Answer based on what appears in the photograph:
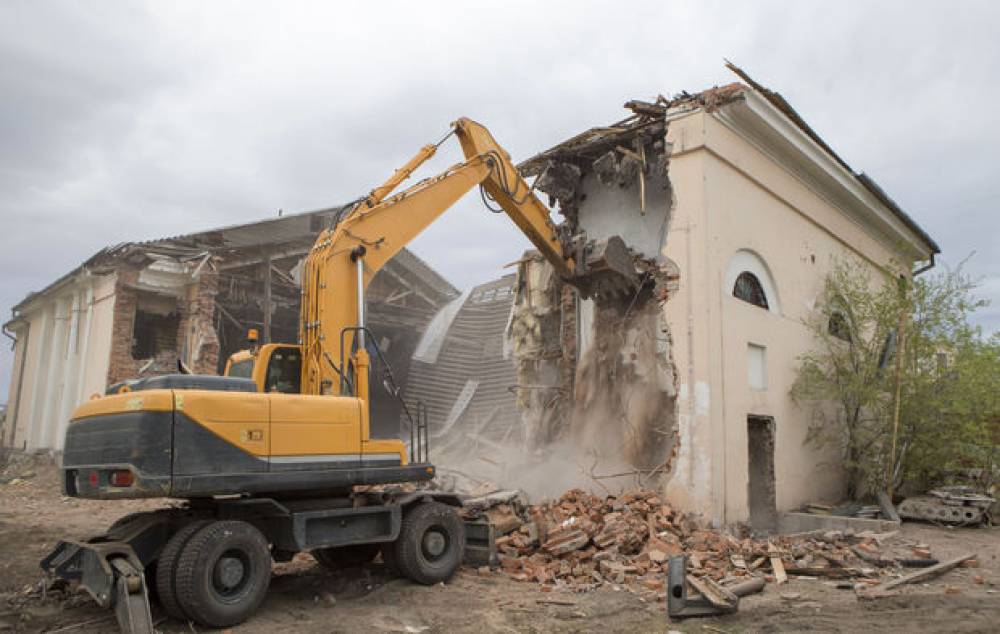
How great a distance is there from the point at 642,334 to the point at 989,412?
19.3 feet

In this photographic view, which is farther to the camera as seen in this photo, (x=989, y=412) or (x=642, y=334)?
(x=989, y=412)

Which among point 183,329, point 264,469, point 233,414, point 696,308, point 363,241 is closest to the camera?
point 233,414

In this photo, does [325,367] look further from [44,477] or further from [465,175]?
[44,477]

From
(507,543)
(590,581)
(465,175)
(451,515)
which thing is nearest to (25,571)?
(451,515)

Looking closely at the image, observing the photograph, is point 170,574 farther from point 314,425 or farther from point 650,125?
point 650,125

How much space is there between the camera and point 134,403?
5.89 m

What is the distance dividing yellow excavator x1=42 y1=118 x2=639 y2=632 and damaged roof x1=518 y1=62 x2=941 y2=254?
13.4 ft

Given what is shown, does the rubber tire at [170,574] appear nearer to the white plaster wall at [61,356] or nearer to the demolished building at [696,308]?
the demolished building at [696,308]

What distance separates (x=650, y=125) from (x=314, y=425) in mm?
7121

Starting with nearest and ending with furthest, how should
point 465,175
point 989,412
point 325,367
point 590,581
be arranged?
point 325,367 → point 590,581 → point 465,175 → point 989,412

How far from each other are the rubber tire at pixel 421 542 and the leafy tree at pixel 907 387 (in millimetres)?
6697

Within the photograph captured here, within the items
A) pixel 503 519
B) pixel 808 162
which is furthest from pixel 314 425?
pixel 808 162

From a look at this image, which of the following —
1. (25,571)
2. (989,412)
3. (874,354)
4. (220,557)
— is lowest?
(25,571)

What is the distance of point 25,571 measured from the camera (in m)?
7.83
